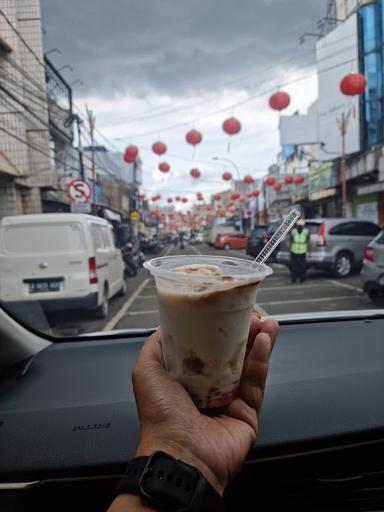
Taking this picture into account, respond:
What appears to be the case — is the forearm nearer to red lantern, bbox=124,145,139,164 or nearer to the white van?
the white van

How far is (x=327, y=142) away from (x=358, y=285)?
15806 mm

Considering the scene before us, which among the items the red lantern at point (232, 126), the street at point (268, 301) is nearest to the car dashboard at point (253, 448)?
the street at point (268, 301)

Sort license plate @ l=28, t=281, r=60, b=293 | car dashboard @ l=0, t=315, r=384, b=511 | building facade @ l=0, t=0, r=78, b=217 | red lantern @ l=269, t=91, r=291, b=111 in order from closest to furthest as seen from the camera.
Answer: car dashboard @ l=0, t=315, r=384, b=511 → building facade @ l=0, t=0, r=78, b=217 → license plate @ l=28, t=281, r=60, b=293 → red lantern @ l=269, t=91, r=291, b=111

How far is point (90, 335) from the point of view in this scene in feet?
8.58

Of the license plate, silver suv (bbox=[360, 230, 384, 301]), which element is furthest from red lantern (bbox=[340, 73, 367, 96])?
the license plate

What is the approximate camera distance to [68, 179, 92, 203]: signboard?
6691mm

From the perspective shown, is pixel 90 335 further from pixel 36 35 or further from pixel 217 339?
pixel 36 35

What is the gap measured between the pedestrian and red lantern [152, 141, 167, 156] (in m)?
9.87

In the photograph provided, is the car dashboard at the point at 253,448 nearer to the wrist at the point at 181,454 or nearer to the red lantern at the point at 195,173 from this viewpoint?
the wrist at the point at 181,454

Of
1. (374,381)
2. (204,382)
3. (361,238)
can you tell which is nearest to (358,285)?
(361,238)

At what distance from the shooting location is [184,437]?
3.59 feet

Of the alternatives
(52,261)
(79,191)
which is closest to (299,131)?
(79,191)

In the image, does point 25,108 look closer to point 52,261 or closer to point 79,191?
point 52,261

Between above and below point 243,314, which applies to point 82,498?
below
